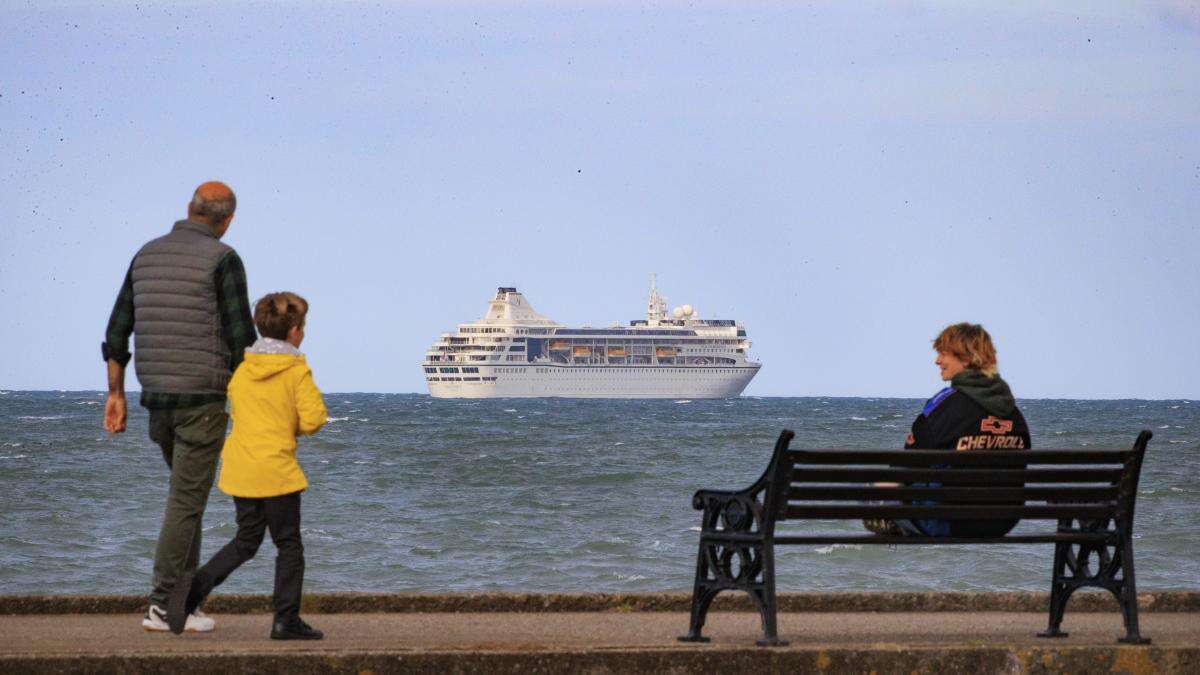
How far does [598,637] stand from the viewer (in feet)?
16.4

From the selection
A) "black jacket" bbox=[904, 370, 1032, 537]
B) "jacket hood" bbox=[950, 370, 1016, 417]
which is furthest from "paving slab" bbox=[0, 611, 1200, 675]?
"jacket hood" bbox=[950, 370, 1016, 417]

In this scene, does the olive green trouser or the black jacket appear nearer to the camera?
the olive green trouser

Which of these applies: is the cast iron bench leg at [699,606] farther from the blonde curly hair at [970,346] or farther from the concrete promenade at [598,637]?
the blonde curly hair at [970,346]

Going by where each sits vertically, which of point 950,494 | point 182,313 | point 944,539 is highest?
point 182,313

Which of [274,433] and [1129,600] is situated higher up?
[274,433]

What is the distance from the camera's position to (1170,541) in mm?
16438

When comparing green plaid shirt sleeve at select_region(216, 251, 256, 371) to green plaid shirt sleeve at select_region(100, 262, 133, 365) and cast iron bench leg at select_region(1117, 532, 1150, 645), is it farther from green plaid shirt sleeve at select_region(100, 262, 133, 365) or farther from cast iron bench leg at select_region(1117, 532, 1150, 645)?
cast iron bench leg at select_region(1117, 532, 1150, 645)

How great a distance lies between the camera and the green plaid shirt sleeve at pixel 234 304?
187 inches

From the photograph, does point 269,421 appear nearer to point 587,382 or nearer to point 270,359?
point 270,359

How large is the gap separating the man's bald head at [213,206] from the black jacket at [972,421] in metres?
1.98

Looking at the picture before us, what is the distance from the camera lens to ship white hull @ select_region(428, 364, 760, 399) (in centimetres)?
10519

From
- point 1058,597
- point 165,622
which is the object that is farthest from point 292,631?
point 1058,597

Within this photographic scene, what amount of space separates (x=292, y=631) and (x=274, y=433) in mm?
A: 540

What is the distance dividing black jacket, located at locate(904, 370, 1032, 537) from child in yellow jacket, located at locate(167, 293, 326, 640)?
1.68m
